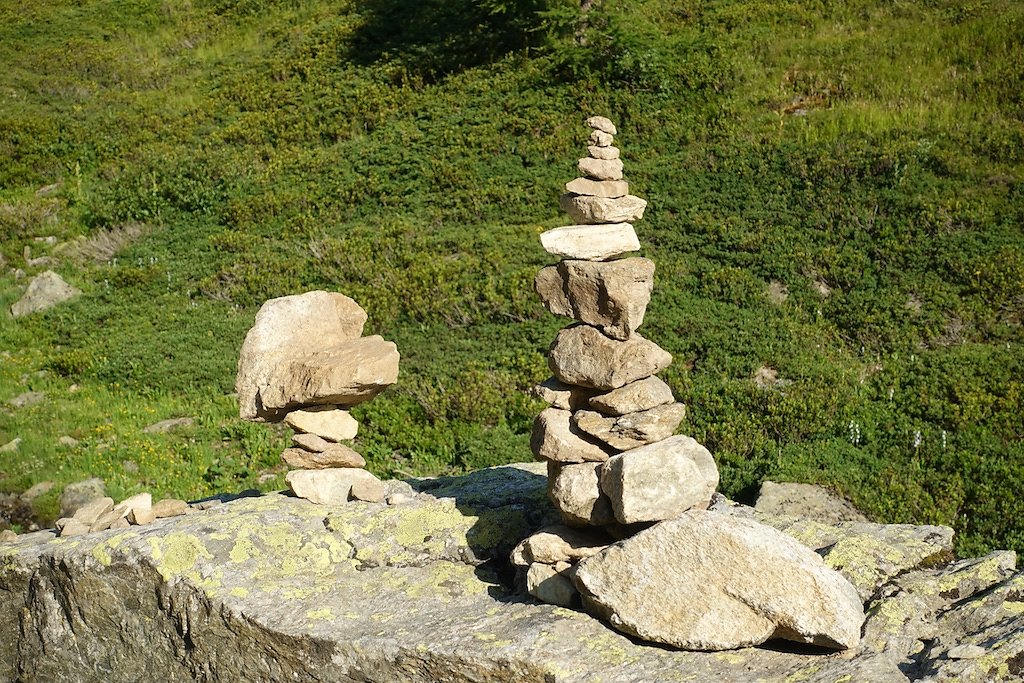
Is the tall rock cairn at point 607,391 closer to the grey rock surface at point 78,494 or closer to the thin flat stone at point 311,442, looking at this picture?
the thin flat stone at point 311,442

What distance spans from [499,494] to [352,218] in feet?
47.0

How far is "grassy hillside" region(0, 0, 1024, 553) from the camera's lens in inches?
555

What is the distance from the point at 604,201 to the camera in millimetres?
8789

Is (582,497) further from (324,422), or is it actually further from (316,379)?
(324,422)

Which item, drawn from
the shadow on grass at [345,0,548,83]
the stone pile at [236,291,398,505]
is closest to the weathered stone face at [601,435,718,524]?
the stone pile at [236,291,398,505]

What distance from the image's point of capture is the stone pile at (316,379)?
9.07 meters

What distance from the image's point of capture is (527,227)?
69.7 feet

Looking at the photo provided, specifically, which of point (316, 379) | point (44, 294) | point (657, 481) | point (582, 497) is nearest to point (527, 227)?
point (44, 294)

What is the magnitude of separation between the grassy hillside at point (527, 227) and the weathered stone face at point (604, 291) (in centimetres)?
516

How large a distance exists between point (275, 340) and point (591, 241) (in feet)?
11.0

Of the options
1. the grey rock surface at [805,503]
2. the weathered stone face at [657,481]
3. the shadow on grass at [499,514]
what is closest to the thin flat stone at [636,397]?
the weathered stone face at [657,481]

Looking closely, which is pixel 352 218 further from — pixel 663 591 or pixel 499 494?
pixel 663 591

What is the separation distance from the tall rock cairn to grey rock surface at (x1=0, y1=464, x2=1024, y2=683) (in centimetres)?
103

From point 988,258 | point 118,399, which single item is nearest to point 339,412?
point 118,399
